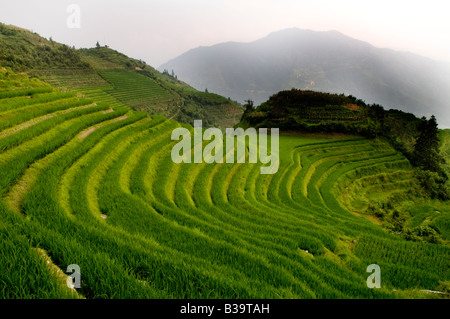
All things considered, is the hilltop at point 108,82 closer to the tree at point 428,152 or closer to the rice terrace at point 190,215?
the rice terrace at point 190,215

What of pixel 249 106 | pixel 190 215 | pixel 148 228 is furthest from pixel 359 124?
pixel 148 228

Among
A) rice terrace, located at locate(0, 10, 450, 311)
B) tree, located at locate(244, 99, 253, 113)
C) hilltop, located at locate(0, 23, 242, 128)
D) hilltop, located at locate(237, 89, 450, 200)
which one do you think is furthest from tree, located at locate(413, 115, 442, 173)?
hilltop, located at locate(0, 23, 242, 128)

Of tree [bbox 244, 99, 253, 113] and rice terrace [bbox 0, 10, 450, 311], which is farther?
tree [bbox 244, 99, 253, 113]

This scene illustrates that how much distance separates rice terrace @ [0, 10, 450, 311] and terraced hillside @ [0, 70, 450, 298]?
4cm

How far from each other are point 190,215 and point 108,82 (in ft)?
280

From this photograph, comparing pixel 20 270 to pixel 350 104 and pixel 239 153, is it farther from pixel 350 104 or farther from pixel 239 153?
pixel 350 104

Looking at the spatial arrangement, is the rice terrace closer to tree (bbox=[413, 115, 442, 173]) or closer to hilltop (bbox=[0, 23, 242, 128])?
tree (bbox=[413, 115, 442, 173])

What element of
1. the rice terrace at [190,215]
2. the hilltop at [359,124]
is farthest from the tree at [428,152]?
the rice terrace at [190,215]

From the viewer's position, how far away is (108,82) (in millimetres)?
79062

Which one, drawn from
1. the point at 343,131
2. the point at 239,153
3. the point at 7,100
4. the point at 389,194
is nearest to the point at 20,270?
the point at 7,100

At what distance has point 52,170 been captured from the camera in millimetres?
8969

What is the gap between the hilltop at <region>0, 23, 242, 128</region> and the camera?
6132 centimetres

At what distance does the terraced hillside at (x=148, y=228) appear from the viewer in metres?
3.31

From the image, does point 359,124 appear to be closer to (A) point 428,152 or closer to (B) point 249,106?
(A) point 428,152
